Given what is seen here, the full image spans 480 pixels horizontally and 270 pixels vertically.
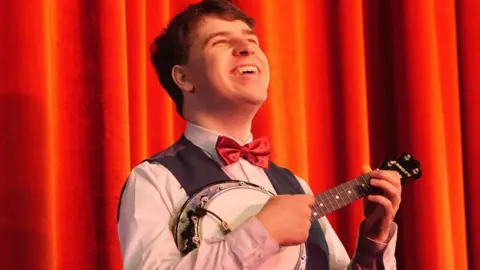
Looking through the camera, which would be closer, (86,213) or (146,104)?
(86,213)

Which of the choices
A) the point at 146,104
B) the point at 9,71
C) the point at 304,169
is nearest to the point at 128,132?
the point at 146,104

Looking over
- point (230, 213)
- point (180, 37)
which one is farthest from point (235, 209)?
point (180, 37)

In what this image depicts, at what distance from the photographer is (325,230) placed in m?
1.31

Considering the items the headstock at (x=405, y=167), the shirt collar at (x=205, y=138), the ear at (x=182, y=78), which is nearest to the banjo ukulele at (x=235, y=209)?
the headstock at (x=405, y=167)

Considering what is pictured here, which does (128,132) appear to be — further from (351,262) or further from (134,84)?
(351,262)

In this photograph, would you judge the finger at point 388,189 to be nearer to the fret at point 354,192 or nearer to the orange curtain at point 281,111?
the fret at point 354,192

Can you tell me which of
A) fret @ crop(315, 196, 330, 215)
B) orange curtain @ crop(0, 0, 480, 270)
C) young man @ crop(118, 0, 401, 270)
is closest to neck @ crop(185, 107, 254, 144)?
young man @ crop(118, 0, 401, 270)

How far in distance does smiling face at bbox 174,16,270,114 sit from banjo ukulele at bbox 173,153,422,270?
163mm

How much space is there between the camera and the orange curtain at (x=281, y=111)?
146 cm

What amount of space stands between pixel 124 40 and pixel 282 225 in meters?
0.72

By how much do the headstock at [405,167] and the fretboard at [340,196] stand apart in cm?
5

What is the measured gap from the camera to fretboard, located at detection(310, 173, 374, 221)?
1.13m

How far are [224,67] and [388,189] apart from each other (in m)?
0.35

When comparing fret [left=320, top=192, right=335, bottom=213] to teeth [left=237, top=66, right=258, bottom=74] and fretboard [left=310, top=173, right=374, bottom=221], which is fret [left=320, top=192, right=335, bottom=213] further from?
teeth [left=237, top=66, right=258, bottom=74]
